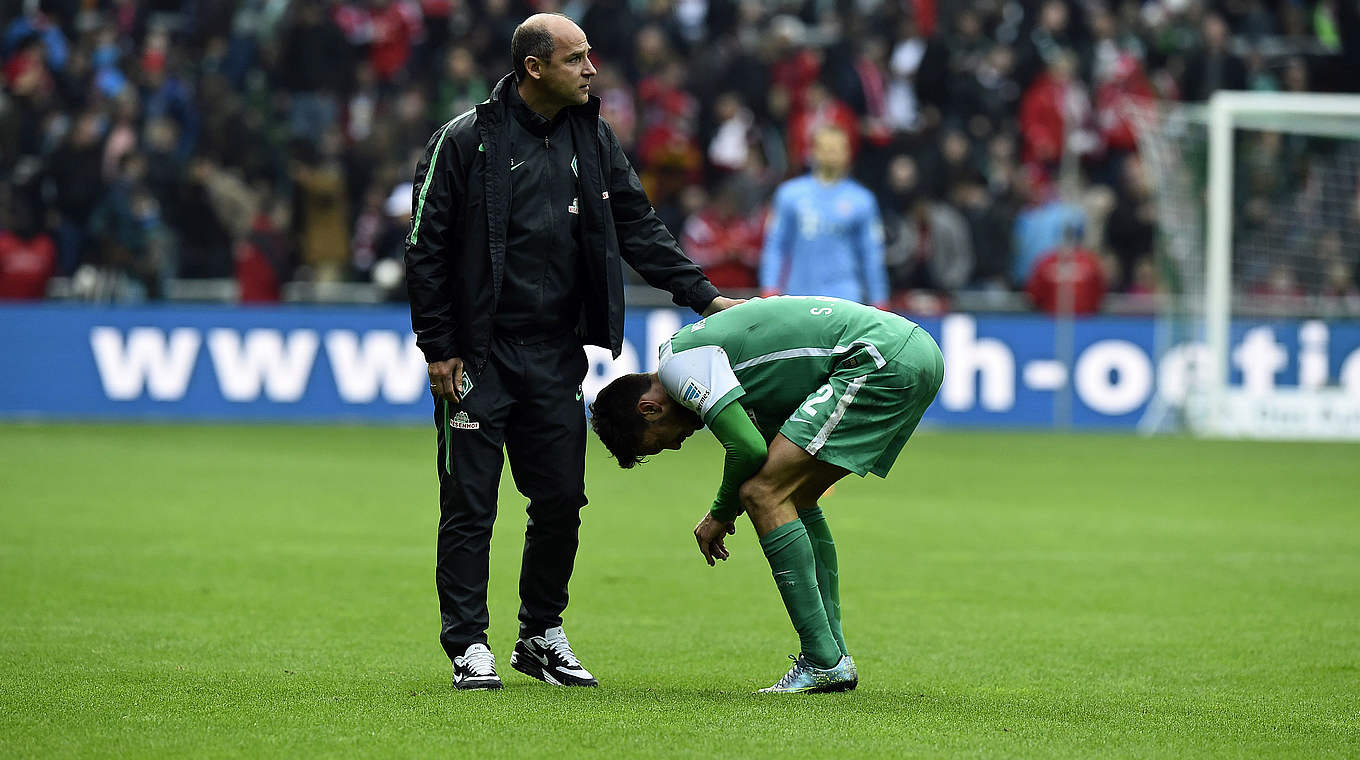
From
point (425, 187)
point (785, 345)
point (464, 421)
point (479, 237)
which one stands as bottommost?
point (464, 421)

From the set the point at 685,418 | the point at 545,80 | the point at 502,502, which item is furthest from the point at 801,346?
the point at 502,502

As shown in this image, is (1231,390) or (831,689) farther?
(1231,390)

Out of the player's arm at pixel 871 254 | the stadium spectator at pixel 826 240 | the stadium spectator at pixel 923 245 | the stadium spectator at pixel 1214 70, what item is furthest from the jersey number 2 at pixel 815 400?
the stadium spectator at pixel 1214 70

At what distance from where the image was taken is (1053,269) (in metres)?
19.1

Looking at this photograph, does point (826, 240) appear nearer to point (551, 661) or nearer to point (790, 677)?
point (551, 661)

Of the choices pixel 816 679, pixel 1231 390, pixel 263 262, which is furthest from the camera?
pixel 263 262

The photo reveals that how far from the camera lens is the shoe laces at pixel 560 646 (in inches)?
243

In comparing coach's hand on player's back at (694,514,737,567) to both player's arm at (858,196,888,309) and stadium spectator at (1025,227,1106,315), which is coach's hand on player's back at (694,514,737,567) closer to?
player's arm at (858,196,888,309)

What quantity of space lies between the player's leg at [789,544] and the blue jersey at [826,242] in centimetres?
659

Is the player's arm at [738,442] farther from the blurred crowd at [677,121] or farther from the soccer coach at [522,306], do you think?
the blurred crowd at [677,121]

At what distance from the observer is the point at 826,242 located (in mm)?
12578

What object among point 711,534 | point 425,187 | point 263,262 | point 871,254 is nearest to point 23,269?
point 263,262

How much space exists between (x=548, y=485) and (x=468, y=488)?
0.28 m

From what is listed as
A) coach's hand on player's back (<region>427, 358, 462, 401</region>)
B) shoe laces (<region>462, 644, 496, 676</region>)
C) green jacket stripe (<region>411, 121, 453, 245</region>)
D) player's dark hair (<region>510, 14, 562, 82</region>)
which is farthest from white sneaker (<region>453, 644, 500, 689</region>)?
player's dark hair (<region>510, 14, 562, 82</region>)
